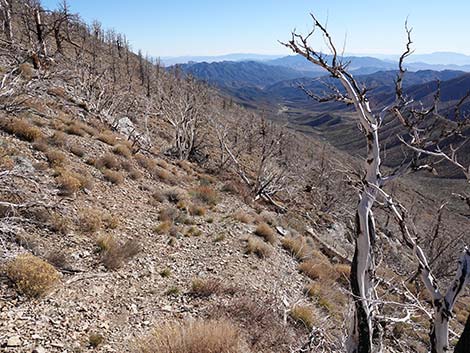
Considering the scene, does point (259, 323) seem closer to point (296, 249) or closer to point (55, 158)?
point (296, 249)

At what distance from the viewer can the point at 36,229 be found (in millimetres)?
7066

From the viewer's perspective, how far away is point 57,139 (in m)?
11.9

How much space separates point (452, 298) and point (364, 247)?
0.93 meters

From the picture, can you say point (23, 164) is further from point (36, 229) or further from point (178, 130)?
point (178, 130)

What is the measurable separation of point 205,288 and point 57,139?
8.30 metres

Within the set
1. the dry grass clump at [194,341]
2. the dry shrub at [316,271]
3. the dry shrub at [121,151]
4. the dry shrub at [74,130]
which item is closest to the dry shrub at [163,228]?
the dry shrub at [316,271]

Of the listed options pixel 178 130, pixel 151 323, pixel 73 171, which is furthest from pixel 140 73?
pixel 151 323

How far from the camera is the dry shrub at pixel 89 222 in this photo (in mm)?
7867

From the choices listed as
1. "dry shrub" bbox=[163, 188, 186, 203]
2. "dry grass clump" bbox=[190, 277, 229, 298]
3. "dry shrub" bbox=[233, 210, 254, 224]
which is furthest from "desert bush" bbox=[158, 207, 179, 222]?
"dry grass clump" bbox=[190, 277, 229, 298]

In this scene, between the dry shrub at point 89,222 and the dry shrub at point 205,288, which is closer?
the dry shrub at point 205,288

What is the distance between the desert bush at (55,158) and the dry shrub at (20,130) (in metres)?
1.05

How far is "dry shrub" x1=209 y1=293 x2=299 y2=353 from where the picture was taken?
5686mm

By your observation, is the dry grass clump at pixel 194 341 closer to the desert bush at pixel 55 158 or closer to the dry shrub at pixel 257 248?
the dry shrub at pixel 257 248

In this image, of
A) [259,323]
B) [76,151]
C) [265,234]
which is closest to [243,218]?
[265,234]
